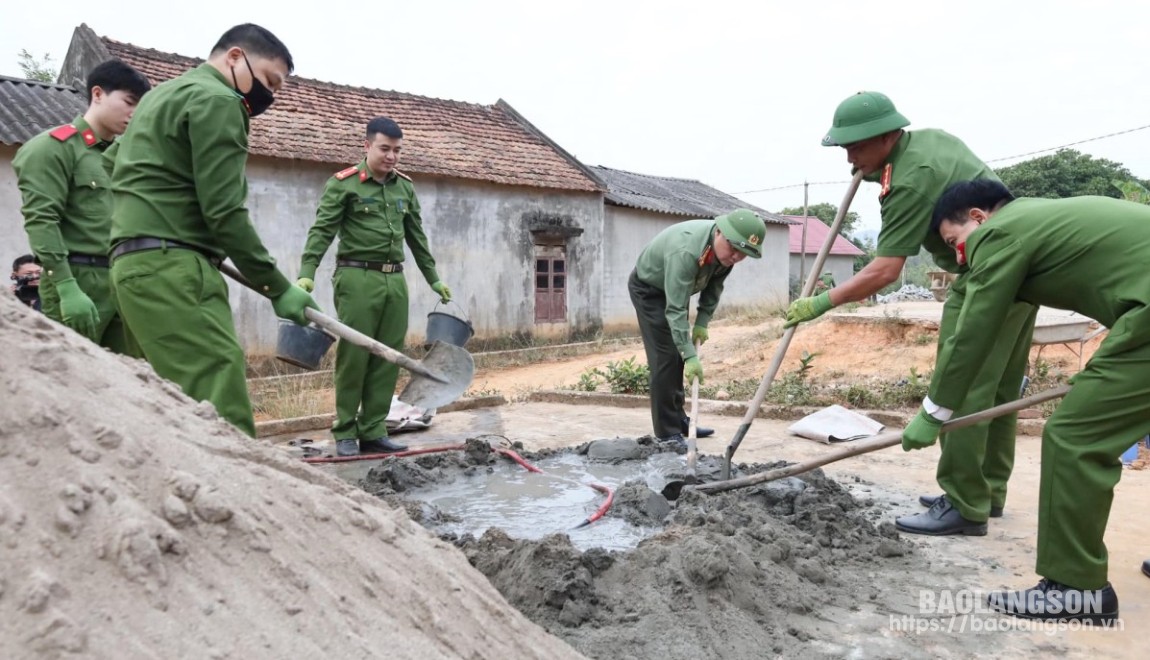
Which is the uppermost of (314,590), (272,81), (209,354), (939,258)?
(272,81)

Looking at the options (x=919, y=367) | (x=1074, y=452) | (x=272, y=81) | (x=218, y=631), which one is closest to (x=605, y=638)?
(x=218, y=631)

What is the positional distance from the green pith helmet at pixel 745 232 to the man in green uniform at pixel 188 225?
8.47 feet

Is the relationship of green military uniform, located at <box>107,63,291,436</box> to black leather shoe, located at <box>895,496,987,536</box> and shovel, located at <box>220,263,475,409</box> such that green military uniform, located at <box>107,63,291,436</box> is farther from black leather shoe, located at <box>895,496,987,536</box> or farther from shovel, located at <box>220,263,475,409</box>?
black leather shoe, located at <box>895,496,987,536</box>

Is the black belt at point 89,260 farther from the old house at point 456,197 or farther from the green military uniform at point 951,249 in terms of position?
the old house at point 456,197

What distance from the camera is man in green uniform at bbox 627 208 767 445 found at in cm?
458

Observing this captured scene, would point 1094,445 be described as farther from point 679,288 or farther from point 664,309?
point 664,309

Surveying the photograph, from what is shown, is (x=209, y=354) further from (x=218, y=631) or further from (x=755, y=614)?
(x=755, y=614)

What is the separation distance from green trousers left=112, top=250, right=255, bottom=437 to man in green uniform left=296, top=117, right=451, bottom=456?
205 centimetres

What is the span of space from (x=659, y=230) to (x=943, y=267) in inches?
508

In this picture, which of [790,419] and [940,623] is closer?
[940,623]

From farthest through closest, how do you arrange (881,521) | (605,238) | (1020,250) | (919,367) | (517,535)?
(605,238) → (919,367) → (881,521) → (517,535) → (1020,250)

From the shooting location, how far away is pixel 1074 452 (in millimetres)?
2590

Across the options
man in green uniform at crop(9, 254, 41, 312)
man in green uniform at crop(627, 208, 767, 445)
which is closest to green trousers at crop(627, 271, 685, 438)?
man in green uniform at crop(627, 208, 767, 445)

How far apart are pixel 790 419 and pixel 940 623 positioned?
13.1ft
